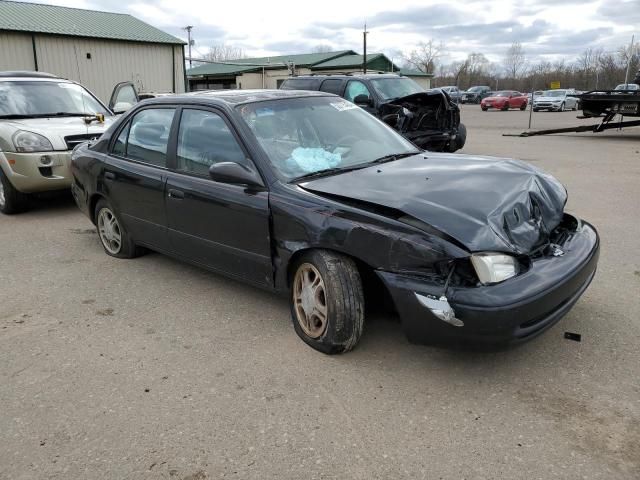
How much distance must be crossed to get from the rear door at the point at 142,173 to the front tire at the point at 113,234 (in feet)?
0.47

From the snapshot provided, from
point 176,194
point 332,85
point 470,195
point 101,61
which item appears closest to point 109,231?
point 176,194

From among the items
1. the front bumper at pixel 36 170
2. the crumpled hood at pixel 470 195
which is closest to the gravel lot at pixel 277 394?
the crumpled hood at pixel 470 195

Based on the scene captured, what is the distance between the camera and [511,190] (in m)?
3.27

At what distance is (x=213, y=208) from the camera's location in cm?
373

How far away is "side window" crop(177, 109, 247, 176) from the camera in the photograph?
3.70 m

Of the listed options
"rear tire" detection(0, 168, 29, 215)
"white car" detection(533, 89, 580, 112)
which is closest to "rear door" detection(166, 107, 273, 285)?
"rear tire" detection(0, 168, 29, 215)

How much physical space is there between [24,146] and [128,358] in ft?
14.5

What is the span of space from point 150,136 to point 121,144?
467mm

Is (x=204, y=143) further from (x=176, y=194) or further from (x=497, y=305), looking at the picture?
(x=497, y=305)

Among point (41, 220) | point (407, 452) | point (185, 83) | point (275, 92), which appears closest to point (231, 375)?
point (407, 452)

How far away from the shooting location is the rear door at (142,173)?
13.9 feet

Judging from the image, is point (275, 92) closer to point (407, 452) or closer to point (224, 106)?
point (224, 106)

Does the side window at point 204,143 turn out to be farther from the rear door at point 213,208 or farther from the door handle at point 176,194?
the door handle at point 176,194

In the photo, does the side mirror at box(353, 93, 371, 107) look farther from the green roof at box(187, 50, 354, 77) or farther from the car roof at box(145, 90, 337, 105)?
the green roof at box(187, 50, 354, 77)
